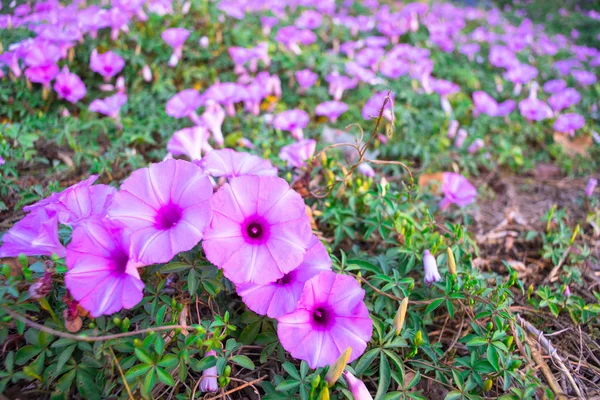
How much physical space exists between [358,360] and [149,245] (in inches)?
34.0

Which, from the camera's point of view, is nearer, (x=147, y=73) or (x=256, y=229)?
(x=256, y=229)

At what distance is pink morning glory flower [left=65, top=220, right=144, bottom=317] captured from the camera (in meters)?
1.25

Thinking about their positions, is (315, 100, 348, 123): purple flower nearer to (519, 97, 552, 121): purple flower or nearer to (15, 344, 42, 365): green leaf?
(519, 97, 552, 121): purple flower

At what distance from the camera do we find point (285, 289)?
143 centimetres

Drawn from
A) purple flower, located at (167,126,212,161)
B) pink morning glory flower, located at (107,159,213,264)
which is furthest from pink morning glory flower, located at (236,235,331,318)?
purple flower, located at (167,126,212,161)

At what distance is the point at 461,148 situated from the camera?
3652 millimetres

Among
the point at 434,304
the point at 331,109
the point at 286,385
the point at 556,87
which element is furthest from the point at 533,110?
the point at 286,385

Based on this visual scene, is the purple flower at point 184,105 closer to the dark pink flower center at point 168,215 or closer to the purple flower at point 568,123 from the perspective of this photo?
the dark pink flower center at point 168,215

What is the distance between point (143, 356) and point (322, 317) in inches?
24.2

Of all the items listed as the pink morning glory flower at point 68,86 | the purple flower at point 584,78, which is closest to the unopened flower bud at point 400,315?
the pink morning glory flower at point 68,86

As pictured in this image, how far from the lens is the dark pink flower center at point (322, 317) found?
1.47m

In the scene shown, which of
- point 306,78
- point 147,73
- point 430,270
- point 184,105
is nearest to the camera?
point 430,270

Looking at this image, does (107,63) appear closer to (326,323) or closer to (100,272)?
(100,272)

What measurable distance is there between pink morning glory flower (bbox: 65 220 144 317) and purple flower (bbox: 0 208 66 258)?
0.53ft
